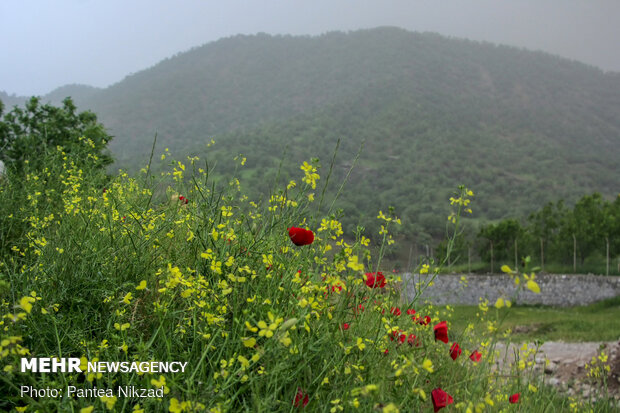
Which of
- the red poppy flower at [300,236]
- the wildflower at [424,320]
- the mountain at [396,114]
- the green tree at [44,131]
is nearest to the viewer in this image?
the red poppy flower at [300,236]

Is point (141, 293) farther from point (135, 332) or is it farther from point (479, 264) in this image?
point (479, 264)

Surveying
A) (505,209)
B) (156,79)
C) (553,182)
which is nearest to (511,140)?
(553,182)

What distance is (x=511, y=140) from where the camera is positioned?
105125mm

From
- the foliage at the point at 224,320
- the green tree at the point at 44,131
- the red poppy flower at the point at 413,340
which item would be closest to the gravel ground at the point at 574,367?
the red poppy flower at the point at 413,340

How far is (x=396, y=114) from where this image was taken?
104 meters

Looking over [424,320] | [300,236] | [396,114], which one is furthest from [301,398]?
[396,114]

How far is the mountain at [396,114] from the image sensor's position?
74.7 metres

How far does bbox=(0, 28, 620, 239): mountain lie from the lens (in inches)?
2940

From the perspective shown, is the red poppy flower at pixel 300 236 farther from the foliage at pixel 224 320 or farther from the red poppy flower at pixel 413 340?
the red poppy flower at pixel 413 340

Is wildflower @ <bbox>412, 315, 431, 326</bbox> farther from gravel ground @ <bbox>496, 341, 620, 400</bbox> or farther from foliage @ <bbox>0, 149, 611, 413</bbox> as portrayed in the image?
gravel ground @ <bbox>496, 341, 620, 400</bbox>

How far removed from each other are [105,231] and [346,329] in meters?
1.65

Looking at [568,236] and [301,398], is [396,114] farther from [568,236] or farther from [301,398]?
[301,398]

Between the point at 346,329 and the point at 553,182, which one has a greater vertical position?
the point at 346,329

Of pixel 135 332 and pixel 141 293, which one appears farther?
pixel 141 293
